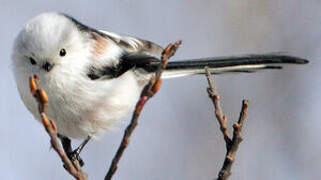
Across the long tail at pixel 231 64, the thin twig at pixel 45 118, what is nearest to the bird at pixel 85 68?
the long tail at pixel 231 64

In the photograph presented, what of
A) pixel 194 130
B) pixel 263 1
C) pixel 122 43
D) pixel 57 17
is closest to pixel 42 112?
pixel 57 17

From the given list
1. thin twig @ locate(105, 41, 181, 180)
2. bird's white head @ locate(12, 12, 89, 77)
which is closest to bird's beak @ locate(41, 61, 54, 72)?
bird's white head @ locate(12, 12, 89, 77)

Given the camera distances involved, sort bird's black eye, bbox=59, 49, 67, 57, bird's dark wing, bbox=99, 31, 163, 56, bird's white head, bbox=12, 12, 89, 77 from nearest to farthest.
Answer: bird's white head, bbox=12, 12, 89, 77, bird's black eye, bbox=59, 49, 67, 57, bird's dark wing, bbox=99, 31, 163, 56

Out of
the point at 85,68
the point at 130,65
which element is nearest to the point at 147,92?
the point at 85,68

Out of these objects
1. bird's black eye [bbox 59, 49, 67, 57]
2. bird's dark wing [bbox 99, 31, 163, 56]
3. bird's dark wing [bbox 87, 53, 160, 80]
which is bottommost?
bird's dark wing [bbox 87, 53, 160, 80]

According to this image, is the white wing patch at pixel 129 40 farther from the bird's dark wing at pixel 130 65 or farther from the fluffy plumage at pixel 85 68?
the bird's dark wing at pixel 130 65

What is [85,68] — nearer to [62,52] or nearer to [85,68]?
[85,68]

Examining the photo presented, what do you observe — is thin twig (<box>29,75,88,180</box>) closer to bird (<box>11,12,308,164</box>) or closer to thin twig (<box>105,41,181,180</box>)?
thin twig (<box>105,41,181,180</box>)
